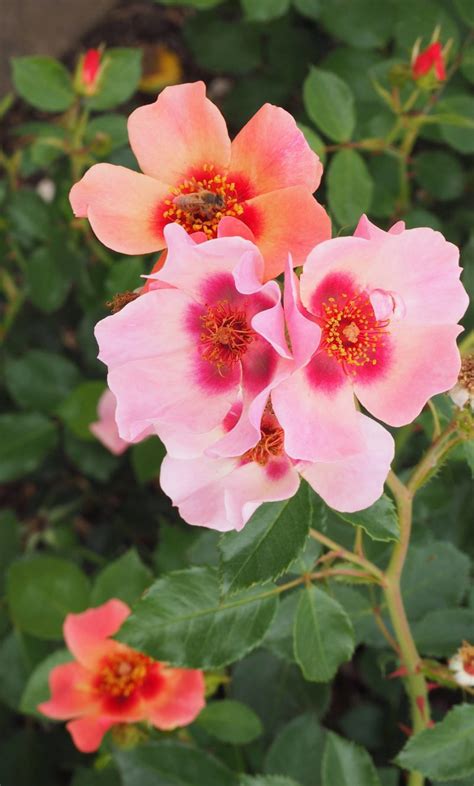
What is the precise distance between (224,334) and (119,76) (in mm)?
995

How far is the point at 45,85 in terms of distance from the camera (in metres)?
1.52

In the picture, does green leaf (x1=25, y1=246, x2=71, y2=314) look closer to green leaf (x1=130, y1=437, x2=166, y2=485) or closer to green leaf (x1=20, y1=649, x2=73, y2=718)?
green leaf (x1=130, y1=437, x2=166, y2=485)

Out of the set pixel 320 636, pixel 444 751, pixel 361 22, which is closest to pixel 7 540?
pixel 320 636

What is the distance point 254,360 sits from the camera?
73cm

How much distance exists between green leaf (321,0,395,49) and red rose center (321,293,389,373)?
1071 mm

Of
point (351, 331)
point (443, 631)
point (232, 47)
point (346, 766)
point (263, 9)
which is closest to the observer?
point (351, 331)

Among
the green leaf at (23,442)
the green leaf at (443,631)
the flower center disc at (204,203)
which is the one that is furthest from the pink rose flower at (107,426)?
the flower center disc at (204,203)

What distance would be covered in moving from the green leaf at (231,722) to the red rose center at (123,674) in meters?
0.15

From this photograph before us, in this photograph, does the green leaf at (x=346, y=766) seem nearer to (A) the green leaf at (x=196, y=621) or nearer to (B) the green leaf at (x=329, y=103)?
(A) the green leaf at (x=196, y=621)

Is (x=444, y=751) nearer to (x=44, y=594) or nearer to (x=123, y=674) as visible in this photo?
(x=123, y=674)

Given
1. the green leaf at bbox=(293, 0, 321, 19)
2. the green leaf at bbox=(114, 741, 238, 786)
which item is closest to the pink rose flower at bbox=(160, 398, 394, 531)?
the green leaf at bbox=(114, 741, 238, 786)

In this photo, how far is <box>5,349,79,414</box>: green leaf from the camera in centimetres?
166

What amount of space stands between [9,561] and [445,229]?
111cm

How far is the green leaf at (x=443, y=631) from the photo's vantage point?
1146 millimetres
